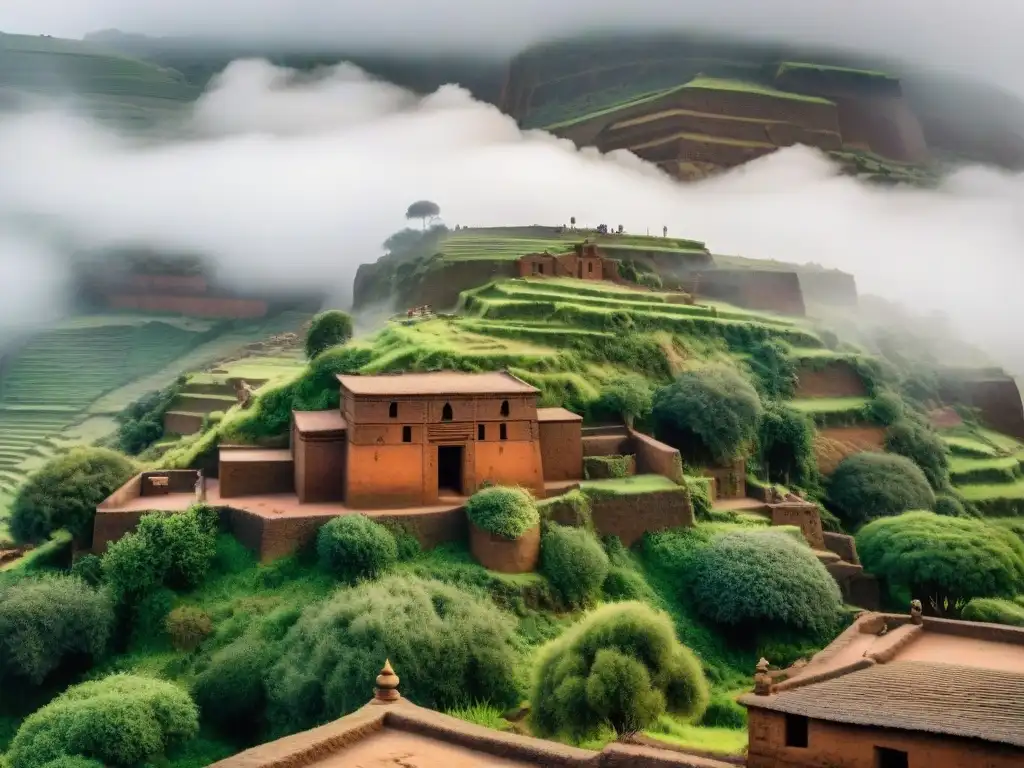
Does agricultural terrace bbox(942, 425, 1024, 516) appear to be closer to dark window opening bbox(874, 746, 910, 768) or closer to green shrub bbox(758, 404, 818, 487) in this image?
green shrub bbox(758, 404, 818, 487)

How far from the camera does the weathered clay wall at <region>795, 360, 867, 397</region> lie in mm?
35344

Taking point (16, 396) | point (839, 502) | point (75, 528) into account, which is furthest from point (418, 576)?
point (16, 396)

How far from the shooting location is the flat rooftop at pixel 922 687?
1005 cm

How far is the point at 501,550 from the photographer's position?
21625mm

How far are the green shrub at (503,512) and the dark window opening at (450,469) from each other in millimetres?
1337

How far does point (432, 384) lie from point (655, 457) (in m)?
5.85

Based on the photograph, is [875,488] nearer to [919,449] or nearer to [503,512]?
[919,449]

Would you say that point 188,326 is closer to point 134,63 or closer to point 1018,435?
point 134,63

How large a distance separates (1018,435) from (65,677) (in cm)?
3903

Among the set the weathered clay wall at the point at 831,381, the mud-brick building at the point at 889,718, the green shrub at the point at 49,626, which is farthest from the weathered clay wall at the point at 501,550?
the weathered clay wall at the point at 831,381

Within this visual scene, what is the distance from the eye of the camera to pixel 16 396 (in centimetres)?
4653

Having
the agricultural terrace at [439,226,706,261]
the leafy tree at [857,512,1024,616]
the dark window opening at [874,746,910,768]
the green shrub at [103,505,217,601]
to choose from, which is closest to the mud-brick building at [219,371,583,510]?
the green shrub at [103,505,217,601]

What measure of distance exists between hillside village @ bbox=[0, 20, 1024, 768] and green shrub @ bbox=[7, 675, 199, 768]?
0.05m

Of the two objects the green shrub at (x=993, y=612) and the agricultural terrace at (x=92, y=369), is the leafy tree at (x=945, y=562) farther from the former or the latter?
the agricultural terrace at (x=92, y=369)
